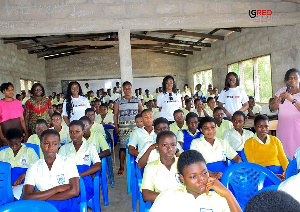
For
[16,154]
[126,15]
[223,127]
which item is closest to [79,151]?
[16,154]

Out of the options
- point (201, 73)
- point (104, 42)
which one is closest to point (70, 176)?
point (104, 42)

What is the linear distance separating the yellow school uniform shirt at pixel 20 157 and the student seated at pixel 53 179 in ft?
2.72

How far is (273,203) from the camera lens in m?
0.79

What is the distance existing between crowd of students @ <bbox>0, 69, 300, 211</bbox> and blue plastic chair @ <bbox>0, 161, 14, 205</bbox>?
207 millimetres

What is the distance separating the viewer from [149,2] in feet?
16.6

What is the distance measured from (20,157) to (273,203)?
277cm

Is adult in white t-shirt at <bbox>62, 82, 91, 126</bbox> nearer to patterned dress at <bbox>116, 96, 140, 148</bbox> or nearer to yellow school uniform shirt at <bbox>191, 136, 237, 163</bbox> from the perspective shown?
patterned dress at <bbox>116, 96, 140, 148</bbox>

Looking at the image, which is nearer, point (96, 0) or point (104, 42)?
point (96, 0)

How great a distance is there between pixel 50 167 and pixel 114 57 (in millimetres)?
12798

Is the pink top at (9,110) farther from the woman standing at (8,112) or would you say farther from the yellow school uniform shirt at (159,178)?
the yellow school uniform shirt at (159,178)

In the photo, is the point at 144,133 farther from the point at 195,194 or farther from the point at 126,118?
the point at 195,194

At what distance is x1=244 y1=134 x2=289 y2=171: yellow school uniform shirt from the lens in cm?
266

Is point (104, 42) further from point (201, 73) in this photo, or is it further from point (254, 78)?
point (254, 78)

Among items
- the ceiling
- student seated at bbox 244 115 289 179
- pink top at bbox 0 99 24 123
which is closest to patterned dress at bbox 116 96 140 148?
pink top at bbox 0 99 24 123
